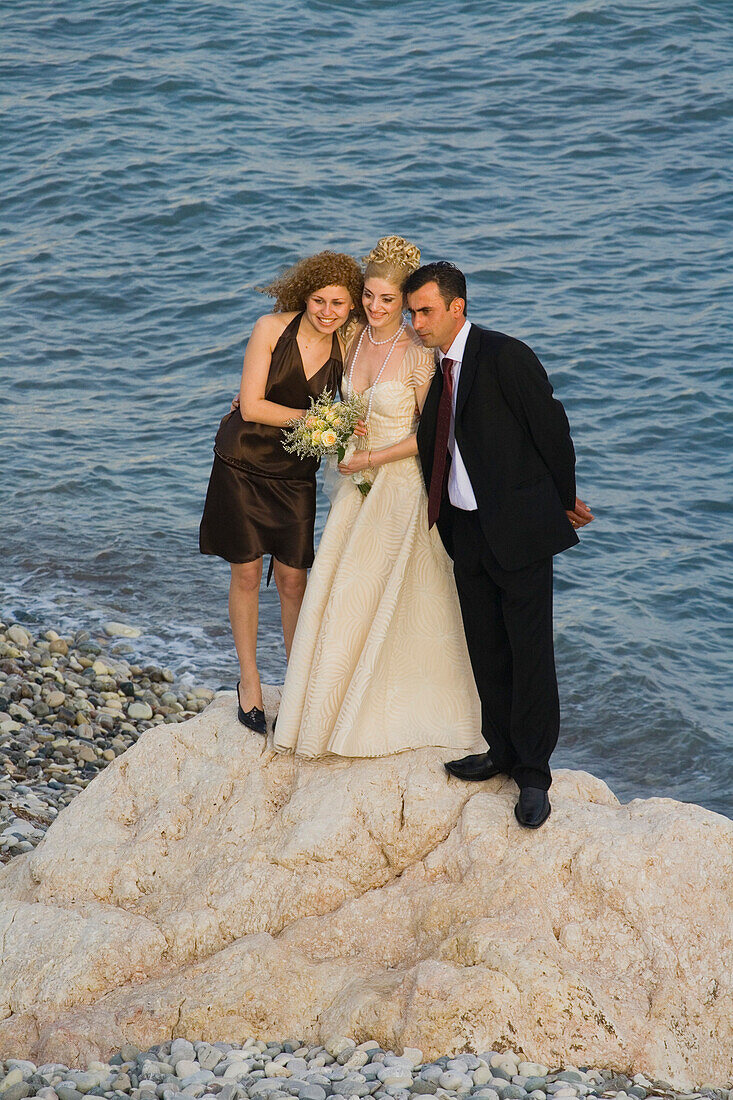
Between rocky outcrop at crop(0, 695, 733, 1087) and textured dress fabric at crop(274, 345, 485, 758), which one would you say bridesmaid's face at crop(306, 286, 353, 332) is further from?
rocky outcrop at crop(0, 695, 733, 1087)

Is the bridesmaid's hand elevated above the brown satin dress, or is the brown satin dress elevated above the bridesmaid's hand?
the bridesmaid's hand

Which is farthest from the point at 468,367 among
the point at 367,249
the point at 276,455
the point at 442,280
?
the point at 367,249

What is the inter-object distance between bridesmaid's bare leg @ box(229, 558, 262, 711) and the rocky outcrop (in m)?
0.28

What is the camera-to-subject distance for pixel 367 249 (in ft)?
51.4

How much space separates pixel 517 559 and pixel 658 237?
12.0 meters

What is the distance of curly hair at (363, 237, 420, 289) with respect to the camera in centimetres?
520

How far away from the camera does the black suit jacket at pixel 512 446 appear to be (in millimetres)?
4980

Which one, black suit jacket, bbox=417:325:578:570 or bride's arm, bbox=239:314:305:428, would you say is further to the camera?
bride's arm, bbox=239:314:305:428

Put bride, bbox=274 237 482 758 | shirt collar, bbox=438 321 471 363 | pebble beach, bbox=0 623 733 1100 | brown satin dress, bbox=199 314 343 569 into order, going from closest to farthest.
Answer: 1. pebble beach, bbox=0 623 733 1100
2. shirt collar, bbox=438 321 471 363
3. bride, bbox=274 237 482 758
4. brown satin dress, bbox=199 314 343 569

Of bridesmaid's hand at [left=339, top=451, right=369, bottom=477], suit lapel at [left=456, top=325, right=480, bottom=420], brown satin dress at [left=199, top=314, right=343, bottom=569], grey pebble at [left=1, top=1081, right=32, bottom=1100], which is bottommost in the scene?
grey pebble at [left=1, top=1081, right=32, bottom=1100]

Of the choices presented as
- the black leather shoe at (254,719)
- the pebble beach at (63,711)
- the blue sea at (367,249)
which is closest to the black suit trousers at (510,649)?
the black leather shoe at (254,719)

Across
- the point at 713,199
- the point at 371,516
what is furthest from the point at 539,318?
the point at 371,516

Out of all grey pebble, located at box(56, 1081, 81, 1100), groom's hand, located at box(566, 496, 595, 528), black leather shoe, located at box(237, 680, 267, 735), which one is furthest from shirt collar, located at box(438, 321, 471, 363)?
grey pebble, located at box(56, 1081, 81, 1100)

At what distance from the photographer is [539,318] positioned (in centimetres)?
1451
